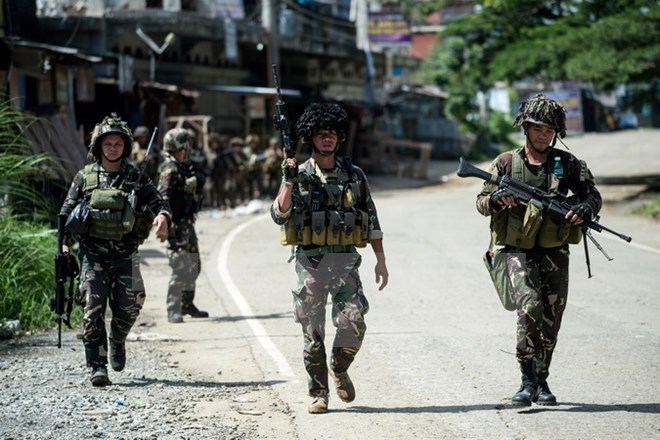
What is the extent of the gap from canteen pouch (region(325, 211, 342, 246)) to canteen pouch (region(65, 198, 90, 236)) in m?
1.85

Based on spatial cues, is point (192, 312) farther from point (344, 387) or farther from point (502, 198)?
point (502, 198)

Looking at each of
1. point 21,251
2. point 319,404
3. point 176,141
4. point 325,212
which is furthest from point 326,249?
point 21,251

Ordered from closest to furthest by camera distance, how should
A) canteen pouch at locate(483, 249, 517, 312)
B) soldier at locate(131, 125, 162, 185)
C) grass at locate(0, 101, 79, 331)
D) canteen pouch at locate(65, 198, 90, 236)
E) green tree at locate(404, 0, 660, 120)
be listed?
1. canteen pouch at locate(483, 249, 517, 312)
2. canteen pouch at locate(65, 198, 90, 236)
3. grass at locate(0, 101, 79, 331)
4. soldier at locate(131, 125, 162, 185)
5. green tree at locate(404, 0, 660, 120)

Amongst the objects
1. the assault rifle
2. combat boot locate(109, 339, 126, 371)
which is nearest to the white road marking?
combat boot locate(109, 339, 126, 371)

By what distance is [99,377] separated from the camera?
7.28 metres

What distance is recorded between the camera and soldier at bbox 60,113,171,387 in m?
7.30

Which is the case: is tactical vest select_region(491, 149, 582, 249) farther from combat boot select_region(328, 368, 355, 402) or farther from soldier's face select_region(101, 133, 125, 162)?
soldier's face select_region(101, 133, 125, 162)

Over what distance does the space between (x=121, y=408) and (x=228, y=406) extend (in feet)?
2.13

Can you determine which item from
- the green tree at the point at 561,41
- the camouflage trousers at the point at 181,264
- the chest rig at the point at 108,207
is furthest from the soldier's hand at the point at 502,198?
the green tree at the point at 561,41

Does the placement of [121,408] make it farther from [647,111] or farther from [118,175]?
[647,111]

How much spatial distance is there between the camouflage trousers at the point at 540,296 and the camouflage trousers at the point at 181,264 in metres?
4.48

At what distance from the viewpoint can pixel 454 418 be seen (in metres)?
6.27

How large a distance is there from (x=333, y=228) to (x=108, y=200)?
176 centimetres

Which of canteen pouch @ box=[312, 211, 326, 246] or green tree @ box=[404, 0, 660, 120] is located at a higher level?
green tree @ box=[404, 0, 660, 120]
